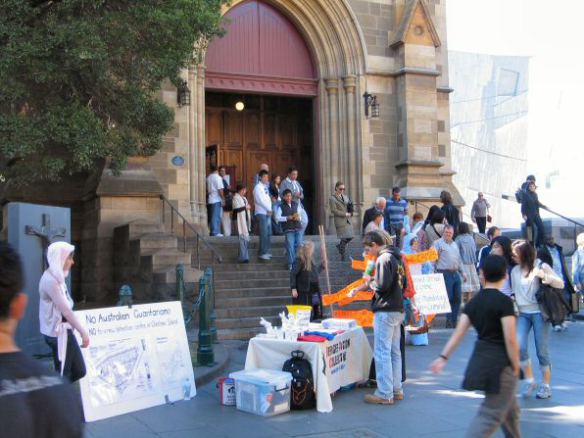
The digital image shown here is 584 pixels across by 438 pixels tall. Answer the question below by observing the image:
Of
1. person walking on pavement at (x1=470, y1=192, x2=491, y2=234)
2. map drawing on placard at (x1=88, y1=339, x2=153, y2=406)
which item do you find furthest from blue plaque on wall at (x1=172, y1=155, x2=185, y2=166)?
person walking on pavement at (x1=470, y1=192, x2=491, y2=234)

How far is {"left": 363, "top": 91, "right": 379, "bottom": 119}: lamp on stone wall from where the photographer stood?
17.5 meters

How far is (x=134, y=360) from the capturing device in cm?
639

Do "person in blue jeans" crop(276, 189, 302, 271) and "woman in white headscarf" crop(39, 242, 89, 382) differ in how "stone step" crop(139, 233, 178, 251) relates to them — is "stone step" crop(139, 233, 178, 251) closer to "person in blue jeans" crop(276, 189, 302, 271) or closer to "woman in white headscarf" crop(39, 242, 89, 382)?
"person in blue jeans" crop(276, 189, 302, 271)

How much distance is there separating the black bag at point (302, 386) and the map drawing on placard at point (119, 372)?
1434 mm

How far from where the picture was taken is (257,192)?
43.4 ft

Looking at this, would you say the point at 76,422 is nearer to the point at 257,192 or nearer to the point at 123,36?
the point at 123,36

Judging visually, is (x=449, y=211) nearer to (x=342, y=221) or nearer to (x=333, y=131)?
(x=342, y=221)

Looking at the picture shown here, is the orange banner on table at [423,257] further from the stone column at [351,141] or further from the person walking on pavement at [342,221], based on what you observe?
the stone column at [351,141]

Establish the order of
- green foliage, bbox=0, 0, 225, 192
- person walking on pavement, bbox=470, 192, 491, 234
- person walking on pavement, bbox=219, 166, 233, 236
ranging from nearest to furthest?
green foliage, bbox=0, 0, 225, 192, person walking on pavement, bbox=219, 166, 233, 236, person walking on pavement, bbox=470, 192, 491, 234

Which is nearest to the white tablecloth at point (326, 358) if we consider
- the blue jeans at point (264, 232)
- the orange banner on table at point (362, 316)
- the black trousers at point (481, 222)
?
the orange banner on table at point (362, 316)

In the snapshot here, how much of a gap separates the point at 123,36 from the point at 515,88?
33.7 meters

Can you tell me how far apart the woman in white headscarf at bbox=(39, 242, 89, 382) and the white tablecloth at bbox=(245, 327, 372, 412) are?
1.95 meters

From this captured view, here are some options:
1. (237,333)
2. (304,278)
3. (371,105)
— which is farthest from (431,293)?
(371,105)

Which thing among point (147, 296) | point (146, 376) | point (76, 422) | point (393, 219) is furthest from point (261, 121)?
point (76, 422)
